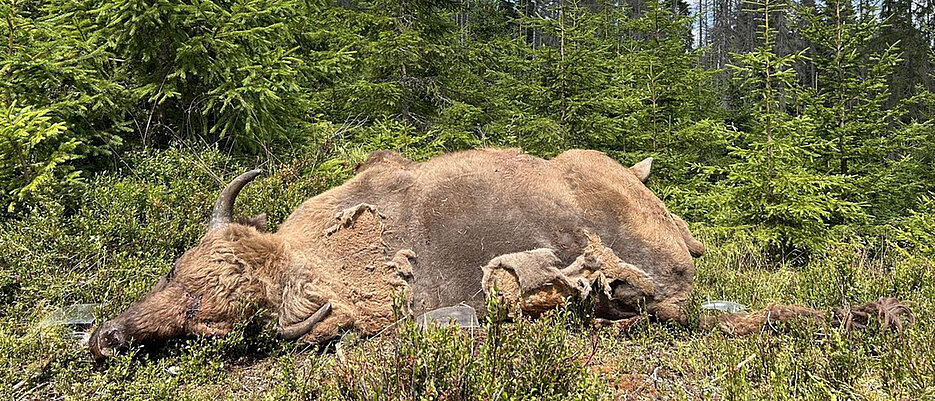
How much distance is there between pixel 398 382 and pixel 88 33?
24.0ft

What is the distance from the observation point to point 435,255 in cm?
447

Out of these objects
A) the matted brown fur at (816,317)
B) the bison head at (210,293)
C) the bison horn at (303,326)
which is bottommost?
the matted brown fur at (816,317)

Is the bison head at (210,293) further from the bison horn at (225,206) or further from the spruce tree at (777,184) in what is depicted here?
the spruce tree at (777,184)

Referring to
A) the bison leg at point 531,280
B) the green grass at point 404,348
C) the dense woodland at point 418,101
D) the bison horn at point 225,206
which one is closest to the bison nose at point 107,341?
the green grass at point 404,348

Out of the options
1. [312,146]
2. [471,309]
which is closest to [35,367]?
[471,309]

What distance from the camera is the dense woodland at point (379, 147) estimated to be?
3.33 m

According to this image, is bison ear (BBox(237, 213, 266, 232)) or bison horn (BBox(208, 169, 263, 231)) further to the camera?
bison ear (BBox(237, 213, 266, 232))

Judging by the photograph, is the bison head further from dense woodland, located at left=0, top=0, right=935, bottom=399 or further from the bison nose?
dense woodland, located at left=0, top=0, right=935, bottom=399

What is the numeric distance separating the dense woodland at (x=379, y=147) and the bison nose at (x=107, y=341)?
16 cm

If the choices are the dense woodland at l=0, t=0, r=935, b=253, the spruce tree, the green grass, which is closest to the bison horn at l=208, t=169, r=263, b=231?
the green grass

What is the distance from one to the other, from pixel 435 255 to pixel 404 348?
166cm

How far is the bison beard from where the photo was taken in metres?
4.15

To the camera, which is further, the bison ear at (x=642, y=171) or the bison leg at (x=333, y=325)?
the bison ear at (x=642, y=171)

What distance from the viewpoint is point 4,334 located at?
3.98m
